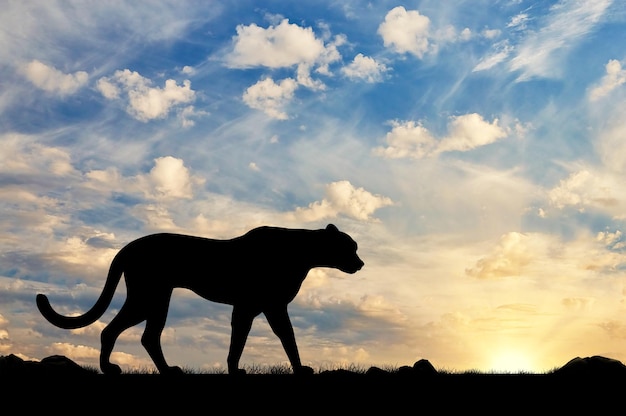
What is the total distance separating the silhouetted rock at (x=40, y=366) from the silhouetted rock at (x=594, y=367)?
17.2 ft

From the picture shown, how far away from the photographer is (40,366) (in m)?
7.53

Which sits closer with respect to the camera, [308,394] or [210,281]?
[308,394]

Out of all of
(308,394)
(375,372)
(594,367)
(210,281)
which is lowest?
(308,394)

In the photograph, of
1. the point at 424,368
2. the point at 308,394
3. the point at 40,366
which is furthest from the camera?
the point at 424,368

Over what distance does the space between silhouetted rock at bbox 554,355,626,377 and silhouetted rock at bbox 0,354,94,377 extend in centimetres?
524

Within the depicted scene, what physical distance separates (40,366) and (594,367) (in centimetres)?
595

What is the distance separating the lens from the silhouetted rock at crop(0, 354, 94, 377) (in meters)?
7.46

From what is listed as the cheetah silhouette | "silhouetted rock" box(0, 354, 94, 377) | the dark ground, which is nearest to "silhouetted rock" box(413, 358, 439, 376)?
the dark ground

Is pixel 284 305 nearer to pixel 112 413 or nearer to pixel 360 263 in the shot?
pixel 360 263

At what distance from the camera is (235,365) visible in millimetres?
8398

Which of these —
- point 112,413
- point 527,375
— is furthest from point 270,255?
point 527,375

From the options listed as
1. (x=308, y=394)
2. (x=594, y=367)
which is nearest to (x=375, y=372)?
(x=308, y=394)

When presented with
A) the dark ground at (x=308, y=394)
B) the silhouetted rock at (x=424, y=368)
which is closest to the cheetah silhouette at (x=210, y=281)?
the dark ground at (x=308, y=394)

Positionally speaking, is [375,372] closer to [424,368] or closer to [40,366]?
[424,368]
